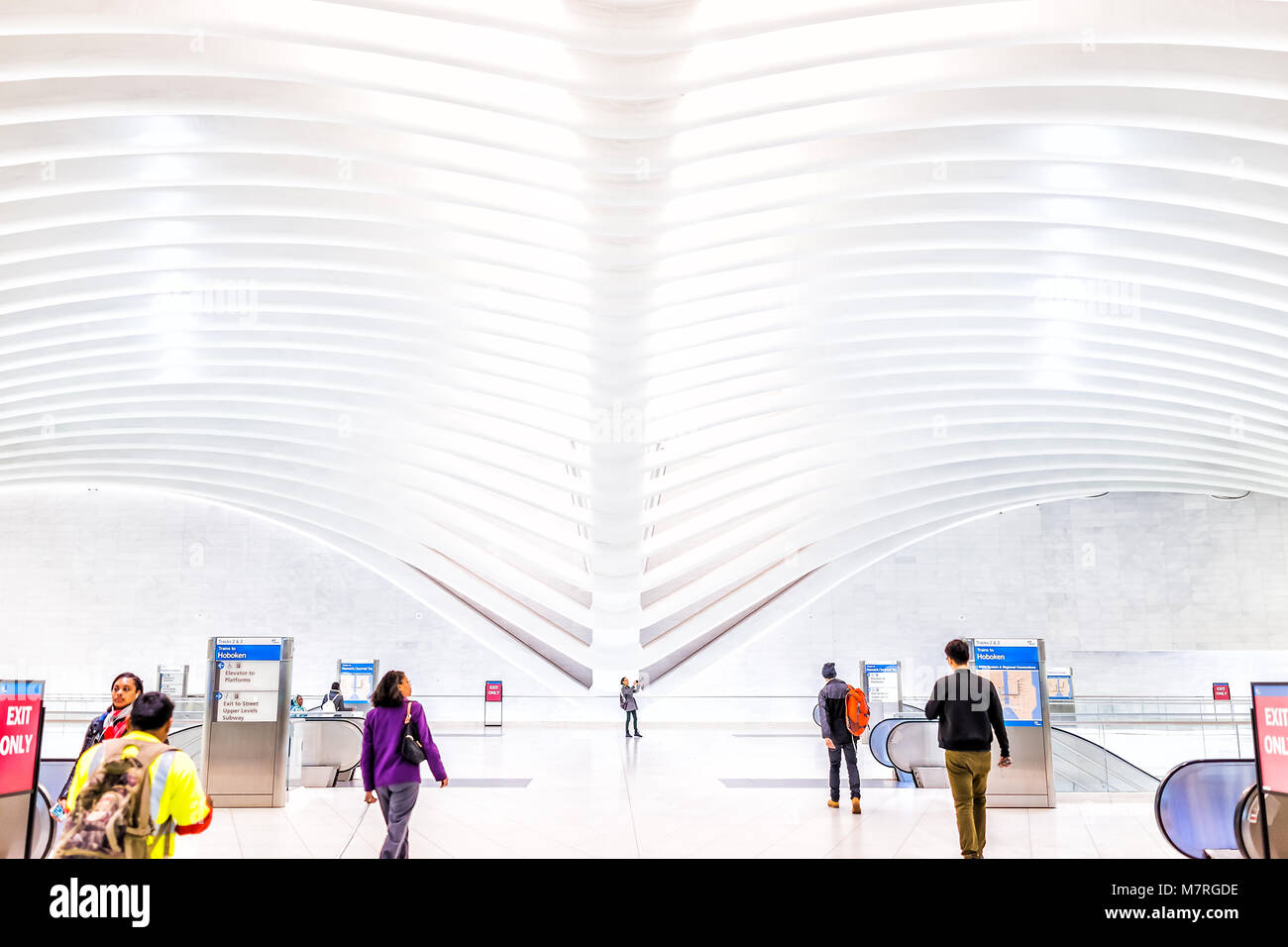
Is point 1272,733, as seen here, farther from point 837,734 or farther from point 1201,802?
point 837,734

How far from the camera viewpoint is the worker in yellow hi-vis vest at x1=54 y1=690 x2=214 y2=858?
128 inches

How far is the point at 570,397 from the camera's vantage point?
1620 centimetres

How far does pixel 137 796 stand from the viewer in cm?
333

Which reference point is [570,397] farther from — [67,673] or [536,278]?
[67,673]

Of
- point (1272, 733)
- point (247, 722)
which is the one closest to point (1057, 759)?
point (1272, 733)

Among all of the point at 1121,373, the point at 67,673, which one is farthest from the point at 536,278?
the point at 67,673

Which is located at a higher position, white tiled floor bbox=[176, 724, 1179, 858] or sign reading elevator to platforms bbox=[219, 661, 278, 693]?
sign reading elevator to platforms bbox=[219, 661, 278, 693]

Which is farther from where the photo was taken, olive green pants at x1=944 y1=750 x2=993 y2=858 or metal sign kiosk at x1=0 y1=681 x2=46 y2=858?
olive green pants at x1=944 y1=750 x2=993 y2=858

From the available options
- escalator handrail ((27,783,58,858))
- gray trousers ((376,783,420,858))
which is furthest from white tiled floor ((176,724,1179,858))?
gray trousers ((376,783,420,858))

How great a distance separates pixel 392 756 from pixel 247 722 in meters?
4.56

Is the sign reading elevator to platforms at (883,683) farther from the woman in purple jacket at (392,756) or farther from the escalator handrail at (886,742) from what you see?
Answer: the woman in purple jacket at (392,756)

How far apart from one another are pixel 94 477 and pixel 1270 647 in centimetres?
3235

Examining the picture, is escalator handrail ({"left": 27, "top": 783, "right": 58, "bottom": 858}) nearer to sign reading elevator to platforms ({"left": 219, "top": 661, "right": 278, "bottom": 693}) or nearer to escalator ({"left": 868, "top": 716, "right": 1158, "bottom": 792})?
sign reading elevator to platforms ({"left": 219, "top": 661, "right": 278, "bottom": 693})

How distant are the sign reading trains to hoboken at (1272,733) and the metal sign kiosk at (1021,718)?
416 centimetres
